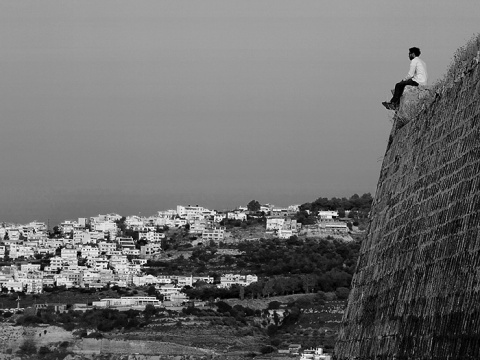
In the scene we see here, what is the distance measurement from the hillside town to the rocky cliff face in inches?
3961

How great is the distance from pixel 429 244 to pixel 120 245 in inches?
5926

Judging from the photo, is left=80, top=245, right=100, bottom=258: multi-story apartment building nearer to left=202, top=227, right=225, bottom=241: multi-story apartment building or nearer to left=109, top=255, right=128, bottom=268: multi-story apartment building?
left=109, top=255, right=128, bottom=268: multi-story apartment building

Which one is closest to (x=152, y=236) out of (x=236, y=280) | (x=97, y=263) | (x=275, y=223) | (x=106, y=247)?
(x=106, y=247)

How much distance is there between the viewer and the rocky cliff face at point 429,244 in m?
6.38

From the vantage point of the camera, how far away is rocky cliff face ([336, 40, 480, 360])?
6.38 meters

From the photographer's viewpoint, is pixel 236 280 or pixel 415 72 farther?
pixel 236 280

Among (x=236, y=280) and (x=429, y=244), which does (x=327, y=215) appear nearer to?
(x=236, y=280)

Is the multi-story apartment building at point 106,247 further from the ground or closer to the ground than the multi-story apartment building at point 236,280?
further from the ground

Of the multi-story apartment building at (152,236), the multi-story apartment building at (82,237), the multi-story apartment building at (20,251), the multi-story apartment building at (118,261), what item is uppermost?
the multi-story apartment building at (152,236)

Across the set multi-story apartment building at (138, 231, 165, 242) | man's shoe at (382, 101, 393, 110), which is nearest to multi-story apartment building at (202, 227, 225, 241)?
multi-story apartment building at (138, 231, 165, 242)

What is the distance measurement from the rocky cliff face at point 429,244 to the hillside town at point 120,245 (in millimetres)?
100621

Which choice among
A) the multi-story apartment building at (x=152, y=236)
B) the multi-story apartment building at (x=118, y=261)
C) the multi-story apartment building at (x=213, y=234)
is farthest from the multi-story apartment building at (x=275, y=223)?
the multi-story apartment building at (x=152, y=236)

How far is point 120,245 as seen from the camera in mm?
157000

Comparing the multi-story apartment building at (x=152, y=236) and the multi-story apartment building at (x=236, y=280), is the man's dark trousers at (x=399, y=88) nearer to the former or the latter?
the multi-story apartment building at (x=236, y=280)
